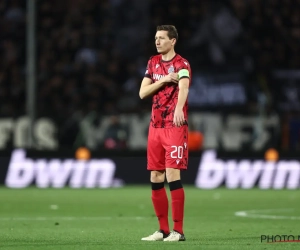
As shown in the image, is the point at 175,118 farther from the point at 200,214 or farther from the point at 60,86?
the point at 60,86

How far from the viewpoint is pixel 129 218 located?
13.2 m

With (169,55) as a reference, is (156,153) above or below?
below

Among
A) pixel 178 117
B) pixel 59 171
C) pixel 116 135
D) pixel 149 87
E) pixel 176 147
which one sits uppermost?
pixel 149 87

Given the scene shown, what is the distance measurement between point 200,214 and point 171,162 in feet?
15.4

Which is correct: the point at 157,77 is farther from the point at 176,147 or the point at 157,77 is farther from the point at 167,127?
the point at 176,147

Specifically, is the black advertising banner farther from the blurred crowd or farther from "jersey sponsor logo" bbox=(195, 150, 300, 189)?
the blurred crowd

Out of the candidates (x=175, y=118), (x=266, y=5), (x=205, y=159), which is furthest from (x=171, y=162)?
(x=266, y=5)

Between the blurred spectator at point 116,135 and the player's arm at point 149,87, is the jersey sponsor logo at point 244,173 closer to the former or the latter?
the blurred spectator at point 116,135

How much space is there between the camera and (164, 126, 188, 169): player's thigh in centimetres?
946

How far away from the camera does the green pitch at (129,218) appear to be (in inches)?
355

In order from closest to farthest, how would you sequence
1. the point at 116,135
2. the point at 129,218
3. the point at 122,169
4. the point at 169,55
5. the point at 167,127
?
1. the point at 167,127
2. the point at 169,55
3. the point at 129,218
4. the point at 122,169
5. the point at 116,135

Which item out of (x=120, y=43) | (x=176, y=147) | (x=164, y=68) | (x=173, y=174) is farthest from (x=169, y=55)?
(x=120, y=43)

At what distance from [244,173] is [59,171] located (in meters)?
4.25

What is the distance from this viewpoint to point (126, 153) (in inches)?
846
